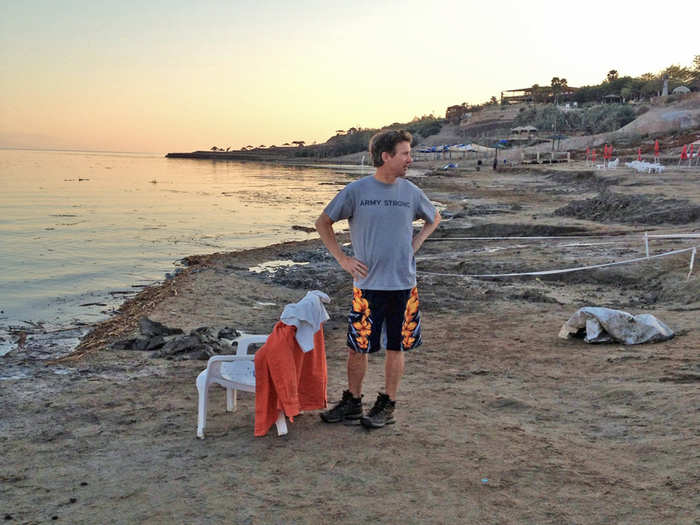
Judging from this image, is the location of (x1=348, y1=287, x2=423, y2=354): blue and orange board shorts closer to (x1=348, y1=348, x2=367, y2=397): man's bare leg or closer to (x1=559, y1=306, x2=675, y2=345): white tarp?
(x1=348, y1=348, x2=367, y2=397): man's bare leg

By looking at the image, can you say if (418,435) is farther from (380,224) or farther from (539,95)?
(539,95)

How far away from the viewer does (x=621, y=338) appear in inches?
226

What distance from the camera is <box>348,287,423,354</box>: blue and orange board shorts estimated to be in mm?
3719

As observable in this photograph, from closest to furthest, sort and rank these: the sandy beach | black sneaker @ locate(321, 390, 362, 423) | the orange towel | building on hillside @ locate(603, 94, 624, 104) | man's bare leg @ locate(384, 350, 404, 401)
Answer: the sandy beach, the orange towel, man's bare leg @ locate(384, 350, 404, 401), black sneaker @ locate(321, 390, 362, 423), building on hillside @ locate(603, 94, 624, 104)

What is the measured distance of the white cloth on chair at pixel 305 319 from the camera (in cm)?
378

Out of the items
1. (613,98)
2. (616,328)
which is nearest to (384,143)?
(616,328)

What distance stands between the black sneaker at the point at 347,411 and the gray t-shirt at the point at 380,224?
83cm

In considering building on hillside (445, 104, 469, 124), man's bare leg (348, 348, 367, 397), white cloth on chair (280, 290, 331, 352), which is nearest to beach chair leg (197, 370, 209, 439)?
white cloth on chair (280, 290, 331, 352)

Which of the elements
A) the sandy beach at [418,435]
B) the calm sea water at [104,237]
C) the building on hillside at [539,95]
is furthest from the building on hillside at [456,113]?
the sandy beach at [418,435]

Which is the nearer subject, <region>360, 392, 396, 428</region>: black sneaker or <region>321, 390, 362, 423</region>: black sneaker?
<region>360, 392, 396, 428</region>: black sneaker

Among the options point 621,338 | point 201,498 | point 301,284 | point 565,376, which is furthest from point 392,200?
point 301,284

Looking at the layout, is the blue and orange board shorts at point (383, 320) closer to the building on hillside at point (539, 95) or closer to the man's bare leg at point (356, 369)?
the man's bare leg at point (356, 369)

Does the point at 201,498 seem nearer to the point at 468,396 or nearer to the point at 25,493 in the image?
the point at 25,493

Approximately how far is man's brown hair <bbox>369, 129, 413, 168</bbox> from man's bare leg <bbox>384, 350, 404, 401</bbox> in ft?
3.96
